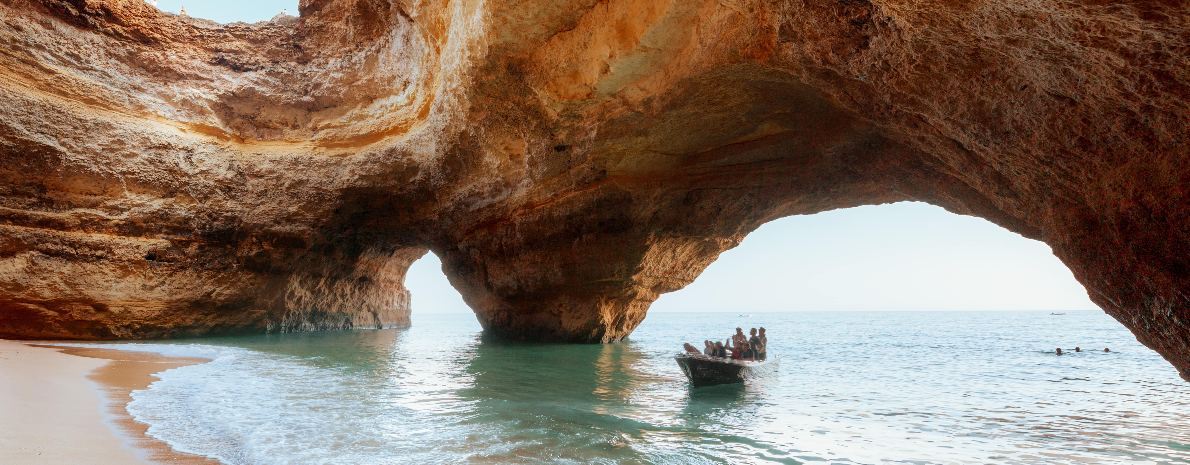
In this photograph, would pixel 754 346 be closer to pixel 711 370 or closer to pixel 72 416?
pixel 711 370

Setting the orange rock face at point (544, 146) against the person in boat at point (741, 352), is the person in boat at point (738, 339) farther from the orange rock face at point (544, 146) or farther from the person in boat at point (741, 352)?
the orange rock face at point (544, 146)

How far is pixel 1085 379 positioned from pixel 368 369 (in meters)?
12.9

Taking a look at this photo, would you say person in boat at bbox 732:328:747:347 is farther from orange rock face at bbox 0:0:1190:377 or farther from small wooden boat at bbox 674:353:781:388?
orange rock face at bbox 0:0:1190:377

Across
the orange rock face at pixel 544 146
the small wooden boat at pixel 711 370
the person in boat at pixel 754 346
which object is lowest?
the small wooden boat at pixel 711 370

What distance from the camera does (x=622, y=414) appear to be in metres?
6.06

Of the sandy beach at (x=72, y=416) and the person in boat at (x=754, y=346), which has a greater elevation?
the person in boat at (x=754, y=346)

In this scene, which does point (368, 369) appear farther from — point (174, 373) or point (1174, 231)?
point (1174, 231)

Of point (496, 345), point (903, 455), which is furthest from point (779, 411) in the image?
point (496, 345)

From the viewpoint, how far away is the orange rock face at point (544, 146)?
14.5 feet

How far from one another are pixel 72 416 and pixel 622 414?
179 inches

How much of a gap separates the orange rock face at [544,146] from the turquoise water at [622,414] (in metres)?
1.93

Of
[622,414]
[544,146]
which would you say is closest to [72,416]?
[622,414]

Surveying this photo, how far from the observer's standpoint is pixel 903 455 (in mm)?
4801

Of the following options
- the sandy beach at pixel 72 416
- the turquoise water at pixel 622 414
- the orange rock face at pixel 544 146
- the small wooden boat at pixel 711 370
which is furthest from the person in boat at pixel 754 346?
the sandy beach at pixel 72 416
